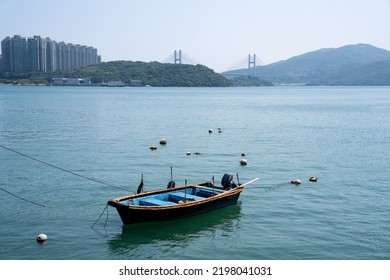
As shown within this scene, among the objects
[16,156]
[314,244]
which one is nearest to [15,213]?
[314,244]

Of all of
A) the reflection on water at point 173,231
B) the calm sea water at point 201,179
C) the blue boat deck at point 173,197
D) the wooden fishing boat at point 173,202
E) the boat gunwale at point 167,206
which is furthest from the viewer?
the blue boat deck at point 173,197

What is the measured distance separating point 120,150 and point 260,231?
Answer: 2414cm

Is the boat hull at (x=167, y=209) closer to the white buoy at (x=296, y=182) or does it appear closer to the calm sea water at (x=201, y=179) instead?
the calm sea water at (x=201, y=179)

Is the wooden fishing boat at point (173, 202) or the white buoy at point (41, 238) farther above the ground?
the wooden fishing boat at point (173, 202)

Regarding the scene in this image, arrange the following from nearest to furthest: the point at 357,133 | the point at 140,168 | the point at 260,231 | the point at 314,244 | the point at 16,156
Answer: the point at 314,244 < the point at 260,231 < the point at 140,168 < the point at 16,156 < the point at 357,133

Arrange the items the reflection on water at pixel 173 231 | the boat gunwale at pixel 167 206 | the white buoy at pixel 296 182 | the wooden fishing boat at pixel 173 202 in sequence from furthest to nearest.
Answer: the white buoy at pixel 296 182, the wooden fishing boat at pixel 173 202, the boat gunwale at pixel 167 206, the reflection on water at pixel 173 231

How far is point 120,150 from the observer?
43.9 metres

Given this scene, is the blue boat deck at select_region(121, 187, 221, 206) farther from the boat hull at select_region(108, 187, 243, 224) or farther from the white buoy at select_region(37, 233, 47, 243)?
the white buoy at select_region(37, 233, 47, 243)

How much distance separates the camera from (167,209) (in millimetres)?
22016

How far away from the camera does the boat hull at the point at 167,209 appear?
21159mm

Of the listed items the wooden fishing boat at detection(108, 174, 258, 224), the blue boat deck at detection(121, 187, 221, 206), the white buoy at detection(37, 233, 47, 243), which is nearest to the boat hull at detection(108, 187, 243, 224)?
the wooden fishing boat at detection(108, 174, 258, 224)

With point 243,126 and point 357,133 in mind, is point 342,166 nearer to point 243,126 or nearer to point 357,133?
point 357,133

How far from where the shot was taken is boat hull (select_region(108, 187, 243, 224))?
21159mm

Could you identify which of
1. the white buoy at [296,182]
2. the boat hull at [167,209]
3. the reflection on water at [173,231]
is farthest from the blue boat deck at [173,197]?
the white buoy at [296,182]
